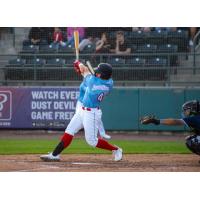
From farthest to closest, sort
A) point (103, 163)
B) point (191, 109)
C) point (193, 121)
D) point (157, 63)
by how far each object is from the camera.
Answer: point (157, 63), point (103, 163), point (191, 109), point (193, 121)

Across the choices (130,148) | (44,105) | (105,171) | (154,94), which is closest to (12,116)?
(44,105)

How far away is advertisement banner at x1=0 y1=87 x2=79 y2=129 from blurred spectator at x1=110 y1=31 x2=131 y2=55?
1.76m

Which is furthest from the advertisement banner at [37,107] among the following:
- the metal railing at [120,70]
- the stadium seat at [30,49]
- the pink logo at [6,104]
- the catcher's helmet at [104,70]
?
the catcher's helmet at [104,70]

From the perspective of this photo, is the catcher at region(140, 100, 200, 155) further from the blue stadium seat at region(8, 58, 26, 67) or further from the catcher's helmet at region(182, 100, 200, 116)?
the blue stadium seat at region(8, 58, 26, 67)

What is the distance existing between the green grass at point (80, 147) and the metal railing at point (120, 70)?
2855 mm

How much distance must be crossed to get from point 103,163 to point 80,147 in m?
3.19

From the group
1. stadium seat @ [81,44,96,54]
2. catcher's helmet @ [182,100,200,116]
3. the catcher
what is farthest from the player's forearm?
stadium seat @ [81,44,96,54]

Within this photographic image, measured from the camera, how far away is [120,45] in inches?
712

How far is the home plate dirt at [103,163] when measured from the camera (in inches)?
386

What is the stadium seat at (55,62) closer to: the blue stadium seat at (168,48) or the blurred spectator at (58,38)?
the blurred spectator at (58,38)

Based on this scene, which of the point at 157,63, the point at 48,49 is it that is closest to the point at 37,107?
the point at 48,49

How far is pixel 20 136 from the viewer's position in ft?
54.5

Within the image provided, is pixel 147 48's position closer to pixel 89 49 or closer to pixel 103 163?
pixel 89 49

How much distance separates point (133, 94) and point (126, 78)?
2.11 ft
